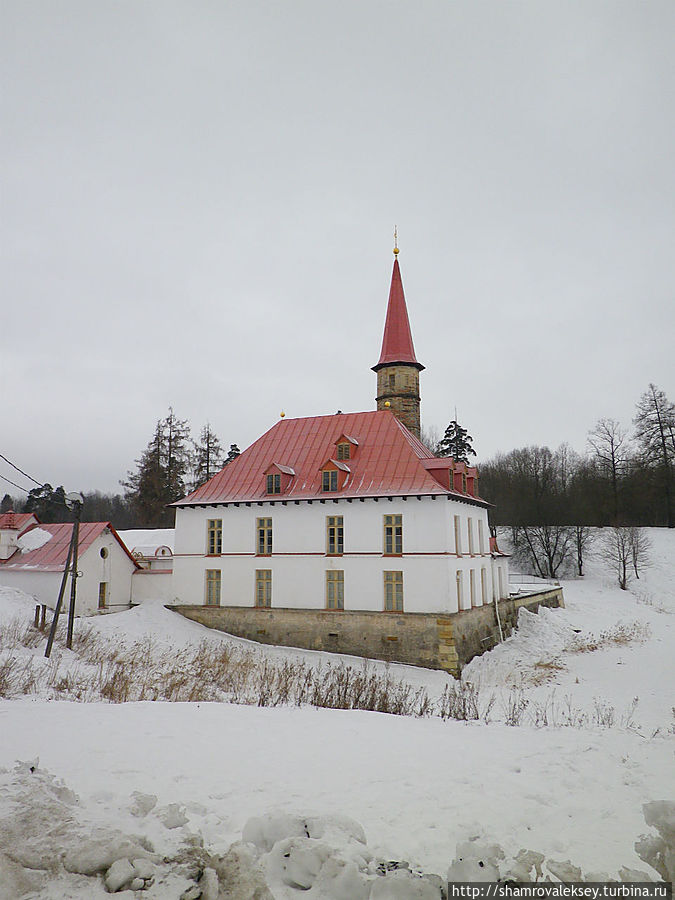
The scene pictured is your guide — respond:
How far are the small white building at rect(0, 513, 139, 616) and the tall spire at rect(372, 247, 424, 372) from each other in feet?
52.5

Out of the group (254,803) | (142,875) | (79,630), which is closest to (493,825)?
(254,803)

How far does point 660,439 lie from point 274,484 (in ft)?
122

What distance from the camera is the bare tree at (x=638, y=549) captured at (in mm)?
42906

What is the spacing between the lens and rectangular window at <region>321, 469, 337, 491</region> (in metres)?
25.2

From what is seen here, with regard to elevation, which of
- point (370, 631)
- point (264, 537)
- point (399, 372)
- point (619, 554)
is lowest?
point (370, 631)

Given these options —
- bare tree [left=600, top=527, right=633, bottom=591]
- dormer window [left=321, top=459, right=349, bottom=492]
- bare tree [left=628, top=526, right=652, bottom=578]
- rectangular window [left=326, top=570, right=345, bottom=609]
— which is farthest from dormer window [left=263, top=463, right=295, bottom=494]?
bare tree [left=628, top=526, right=652, bottom=578]

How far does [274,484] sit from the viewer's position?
2662cm

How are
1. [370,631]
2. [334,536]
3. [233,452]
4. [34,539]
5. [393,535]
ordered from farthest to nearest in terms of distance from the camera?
[233,452] < [34,539] < [334,536] < [393,535] < [370,631]

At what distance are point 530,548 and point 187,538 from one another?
110 ft

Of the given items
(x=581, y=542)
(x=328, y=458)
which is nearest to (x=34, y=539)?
(x=328, y=458)

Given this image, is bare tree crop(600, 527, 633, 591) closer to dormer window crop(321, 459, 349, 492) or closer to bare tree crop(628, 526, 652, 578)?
bare tree crop(628, 526, 652, 578)

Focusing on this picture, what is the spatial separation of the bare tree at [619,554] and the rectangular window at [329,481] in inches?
1062

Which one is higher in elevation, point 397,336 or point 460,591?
point 397,336

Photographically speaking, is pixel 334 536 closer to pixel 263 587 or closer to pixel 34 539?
pixel 263 587
